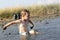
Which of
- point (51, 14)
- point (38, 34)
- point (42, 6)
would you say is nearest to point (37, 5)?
point (42, 6)

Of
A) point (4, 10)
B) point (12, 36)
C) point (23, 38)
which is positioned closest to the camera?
point (23, 38)

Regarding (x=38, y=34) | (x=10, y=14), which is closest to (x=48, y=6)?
(x=10, y=14)

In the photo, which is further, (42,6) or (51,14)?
(42,6)

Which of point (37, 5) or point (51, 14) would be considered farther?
point (37, 5)

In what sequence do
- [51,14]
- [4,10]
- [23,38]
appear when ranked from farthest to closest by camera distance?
[4,10] < [51,14] < [23,38]

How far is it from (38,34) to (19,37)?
4.04 ft

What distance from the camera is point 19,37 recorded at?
15109 millimetres

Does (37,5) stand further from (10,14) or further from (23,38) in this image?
(23,38)

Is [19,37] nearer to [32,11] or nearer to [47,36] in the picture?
[47,36]

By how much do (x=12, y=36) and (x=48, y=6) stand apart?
51.6ft

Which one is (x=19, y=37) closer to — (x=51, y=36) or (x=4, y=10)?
(x=51, y=36)

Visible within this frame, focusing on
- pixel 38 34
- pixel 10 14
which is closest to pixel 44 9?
pixel 10 14

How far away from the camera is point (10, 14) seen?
2959 centimetres

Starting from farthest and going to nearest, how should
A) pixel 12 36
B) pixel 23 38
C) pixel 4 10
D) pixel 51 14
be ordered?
pixel 4 10
pixel 51 14
pixel 12 36
pixel 23 38
